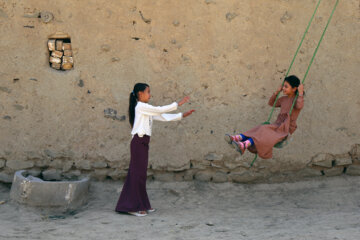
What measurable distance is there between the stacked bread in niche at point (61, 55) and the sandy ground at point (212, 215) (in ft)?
4.79

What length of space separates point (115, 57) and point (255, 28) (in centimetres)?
167

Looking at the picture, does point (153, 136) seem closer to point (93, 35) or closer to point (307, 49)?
point (93, 35)

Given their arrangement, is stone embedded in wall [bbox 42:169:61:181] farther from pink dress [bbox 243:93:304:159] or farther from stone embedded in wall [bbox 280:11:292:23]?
stone embedded in wall [bbox 280:11:292:23]

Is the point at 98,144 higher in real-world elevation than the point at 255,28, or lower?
lower

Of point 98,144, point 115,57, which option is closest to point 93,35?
point 115,57

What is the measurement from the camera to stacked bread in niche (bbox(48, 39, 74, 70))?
5.33 metres

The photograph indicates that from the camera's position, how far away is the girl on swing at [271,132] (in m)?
4.41

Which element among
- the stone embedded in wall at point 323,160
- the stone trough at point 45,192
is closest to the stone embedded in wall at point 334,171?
the stone embedded in wall at point 323,160

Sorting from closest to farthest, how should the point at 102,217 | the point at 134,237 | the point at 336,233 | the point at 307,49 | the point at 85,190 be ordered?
the point at 336,233
the point at 134,237
the point at 102,217
the point at 85,190
the point at 307,49

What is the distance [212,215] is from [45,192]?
69.3 inches

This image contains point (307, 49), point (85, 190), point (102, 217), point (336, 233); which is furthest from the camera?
point (307, 49)

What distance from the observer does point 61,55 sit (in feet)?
17.6

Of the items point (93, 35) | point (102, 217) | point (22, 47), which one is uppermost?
point (93, 35)

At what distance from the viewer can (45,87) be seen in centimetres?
535
